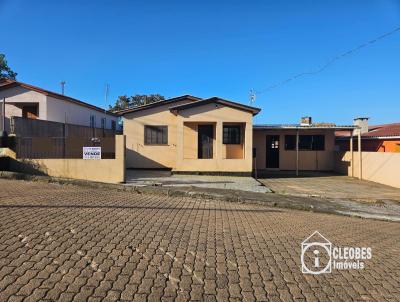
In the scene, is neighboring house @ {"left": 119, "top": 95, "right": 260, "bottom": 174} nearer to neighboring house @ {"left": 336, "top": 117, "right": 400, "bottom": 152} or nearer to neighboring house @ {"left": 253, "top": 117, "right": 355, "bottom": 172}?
neighboring house @ {"left": 253, "top": 117, "right": 355, "bottom": 172}

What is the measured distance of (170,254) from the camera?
4750 mm

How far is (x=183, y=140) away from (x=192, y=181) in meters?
4.09

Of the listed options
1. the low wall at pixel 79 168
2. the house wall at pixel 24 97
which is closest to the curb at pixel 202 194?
the low wall at pixel 79 168

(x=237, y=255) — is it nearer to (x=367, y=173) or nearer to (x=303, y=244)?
(x=303, y=244)

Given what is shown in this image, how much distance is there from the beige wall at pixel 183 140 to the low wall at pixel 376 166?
6.59 meters

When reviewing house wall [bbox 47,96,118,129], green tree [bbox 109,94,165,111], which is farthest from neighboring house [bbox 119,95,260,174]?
green tree [bbox 109,94,165,111]

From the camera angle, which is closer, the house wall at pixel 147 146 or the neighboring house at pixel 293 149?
the house wall at pixel 147 146

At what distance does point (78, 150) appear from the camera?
1454 cm

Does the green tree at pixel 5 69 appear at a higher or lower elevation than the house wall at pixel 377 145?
higher

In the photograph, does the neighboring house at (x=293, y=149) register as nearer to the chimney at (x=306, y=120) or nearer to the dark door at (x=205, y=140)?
the chimney at (x=306, y=120)

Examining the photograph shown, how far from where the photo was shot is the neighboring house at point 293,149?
73.3 feet

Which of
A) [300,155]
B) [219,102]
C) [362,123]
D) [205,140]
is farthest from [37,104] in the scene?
[362,123]

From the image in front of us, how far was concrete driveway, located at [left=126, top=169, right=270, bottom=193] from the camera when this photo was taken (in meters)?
13.2

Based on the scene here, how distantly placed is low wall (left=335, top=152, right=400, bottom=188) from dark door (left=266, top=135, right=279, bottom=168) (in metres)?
3.89
